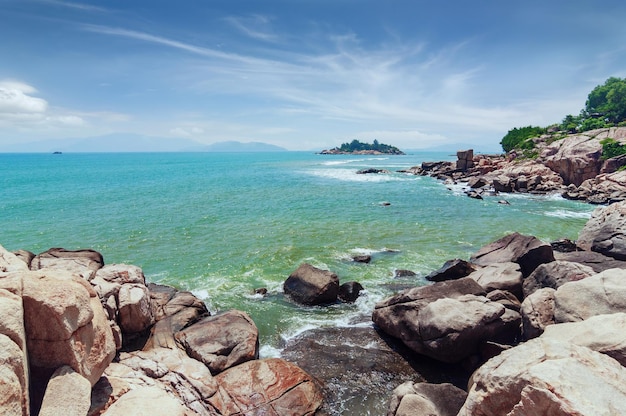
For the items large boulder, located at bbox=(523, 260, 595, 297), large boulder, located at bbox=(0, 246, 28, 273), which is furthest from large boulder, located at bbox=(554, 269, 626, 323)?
large boulder, located at bbox=(0, 246, 28, 273)

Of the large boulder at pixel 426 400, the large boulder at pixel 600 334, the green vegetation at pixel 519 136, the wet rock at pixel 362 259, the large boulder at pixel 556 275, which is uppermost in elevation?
the green vegetation at pixel 519 136

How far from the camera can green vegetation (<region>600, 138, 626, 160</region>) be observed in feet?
194

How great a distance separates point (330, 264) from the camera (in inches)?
1057

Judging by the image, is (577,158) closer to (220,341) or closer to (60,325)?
(220,341)

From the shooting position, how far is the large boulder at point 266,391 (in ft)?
38.2

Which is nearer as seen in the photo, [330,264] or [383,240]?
[330,264]

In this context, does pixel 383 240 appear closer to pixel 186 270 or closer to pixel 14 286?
pixel 186 270

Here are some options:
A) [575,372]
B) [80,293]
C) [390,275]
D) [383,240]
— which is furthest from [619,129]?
[80,293]

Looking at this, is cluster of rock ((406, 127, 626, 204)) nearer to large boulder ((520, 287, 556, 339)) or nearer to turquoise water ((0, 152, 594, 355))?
turquoise water ((0, 152, 594, 355))

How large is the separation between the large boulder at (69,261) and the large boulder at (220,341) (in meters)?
6.74

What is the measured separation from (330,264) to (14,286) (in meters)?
20.5

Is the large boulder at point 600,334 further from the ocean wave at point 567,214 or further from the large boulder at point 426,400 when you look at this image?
the ocean wave at point 567,214

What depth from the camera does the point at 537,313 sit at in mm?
14188

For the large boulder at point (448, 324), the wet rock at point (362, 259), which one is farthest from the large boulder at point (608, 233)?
the wet rock at point (362, 259)
